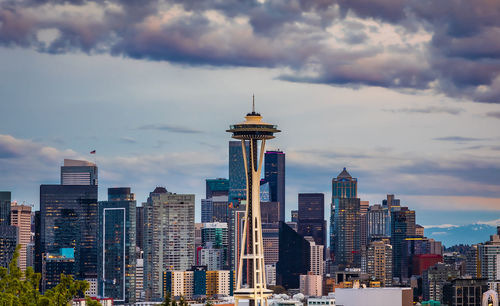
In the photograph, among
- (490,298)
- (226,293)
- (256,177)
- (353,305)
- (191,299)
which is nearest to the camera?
(256,177)

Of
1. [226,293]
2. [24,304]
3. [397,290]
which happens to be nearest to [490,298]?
[397,290]

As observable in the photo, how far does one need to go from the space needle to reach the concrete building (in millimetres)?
19351

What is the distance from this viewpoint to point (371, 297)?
420ft

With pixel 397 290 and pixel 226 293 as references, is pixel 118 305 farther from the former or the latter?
pixel 397 290

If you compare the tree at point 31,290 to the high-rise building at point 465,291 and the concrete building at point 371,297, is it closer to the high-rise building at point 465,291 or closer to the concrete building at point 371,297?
the concrete building at point 371,297

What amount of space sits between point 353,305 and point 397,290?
9223 mm

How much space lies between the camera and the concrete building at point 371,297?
12744cm

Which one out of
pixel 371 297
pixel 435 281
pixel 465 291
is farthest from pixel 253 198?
pixel 435 281

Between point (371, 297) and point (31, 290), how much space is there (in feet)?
319

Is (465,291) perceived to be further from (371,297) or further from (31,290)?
(31,290)

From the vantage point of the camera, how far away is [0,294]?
107ft

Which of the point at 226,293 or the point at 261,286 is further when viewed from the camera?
the point at 226,293

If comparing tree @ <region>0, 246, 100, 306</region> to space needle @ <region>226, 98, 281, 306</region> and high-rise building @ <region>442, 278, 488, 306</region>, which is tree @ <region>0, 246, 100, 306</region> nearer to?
space needle @ <region>226, 98, 281, 306</region>

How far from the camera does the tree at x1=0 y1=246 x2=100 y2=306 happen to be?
32.5 meters
